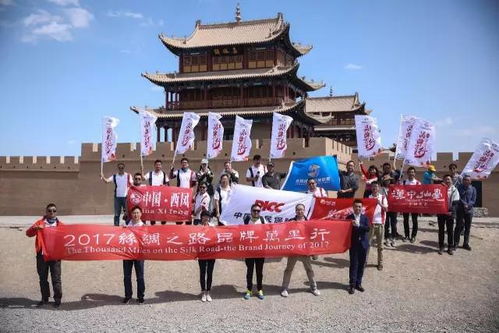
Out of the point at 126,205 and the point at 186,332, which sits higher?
the point at 126,205

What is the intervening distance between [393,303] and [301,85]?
76.6 ft

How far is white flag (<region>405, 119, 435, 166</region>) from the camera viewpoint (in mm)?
11672

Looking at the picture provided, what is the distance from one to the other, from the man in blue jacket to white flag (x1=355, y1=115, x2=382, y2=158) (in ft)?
14.2

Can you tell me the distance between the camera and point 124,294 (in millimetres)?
7961

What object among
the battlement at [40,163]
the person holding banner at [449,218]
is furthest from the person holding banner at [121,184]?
the battlement at [40,163]

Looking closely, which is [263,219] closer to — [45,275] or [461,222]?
[45,275]

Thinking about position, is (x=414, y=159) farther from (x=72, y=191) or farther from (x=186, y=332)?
(x=72, y=191)

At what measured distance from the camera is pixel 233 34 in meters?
29.2

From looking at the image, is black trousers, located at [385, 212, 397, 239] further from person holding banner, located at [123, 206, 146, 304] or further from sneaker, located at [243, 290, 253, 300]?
person holding banner, located at [123, 206, 146, 304]

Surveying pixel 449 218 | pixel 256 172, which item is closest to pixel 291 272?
pixel 256 172

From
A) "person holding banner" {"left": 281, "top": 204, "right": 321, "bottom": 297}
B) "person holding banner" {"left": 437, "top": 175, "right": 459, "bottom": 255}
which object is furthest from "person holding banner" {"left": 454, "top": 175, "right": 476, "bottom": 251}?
"person holding banner" {"left": 281, "top": 204, "right": 321, "bottom": 297}

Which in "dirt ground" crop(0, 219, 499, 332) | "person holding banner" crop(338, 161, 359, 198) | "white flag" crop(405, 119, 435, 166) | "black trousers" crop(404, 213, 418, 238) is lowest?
"dirt ground" crop(0, 219, 499, 332)

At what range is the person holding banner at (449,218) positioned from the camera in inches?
388

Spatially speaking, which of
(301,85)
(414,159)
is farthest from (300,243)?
(301,85)
